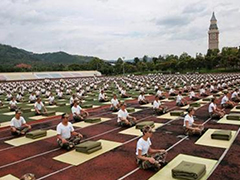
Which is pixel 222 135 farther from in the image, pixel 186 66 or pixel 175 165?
pixel 186 66

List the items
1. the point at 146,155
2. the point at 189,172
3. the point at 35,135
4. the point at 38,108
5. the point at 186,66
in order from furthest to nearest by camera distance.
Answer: the point at 186,66 → the point at 38,108 → the point at 35,135 → the point at 146,155 → the point at 189,172

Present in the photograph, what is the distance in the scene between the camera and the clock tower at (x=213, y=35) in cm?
Answer: 16262

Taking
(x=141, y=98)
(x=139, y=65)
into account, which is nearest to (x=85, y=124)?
(x=141, y=98)

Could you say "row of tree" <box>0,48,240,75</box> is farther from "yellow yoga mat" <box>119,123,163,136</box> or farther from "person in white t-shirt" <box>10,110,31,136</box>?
"person in white t-shirt" <box>10,110,31,136</box>

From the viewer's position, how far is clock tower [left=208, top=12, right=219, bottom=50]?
163m

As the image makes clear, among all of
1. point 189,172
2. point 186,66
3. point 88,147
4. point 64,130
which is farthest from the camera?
point 186,66

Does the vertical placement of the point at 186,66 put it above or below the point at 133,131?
above

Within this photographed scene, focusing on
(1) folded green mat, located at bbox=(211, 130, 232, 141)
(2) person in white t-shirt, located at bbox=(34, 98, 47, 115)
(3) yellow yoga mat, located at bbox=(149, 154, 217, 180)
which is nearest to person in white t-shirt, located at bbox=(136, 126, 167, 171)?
(3) yellow yoga mat, located at bbox=(149, 154, 217, 180)

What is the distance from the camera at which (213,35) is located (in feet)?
538

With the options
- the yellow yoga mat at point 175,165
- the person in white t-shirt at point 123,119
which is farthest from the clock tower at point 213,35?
the yellow yoga mat at point 175,165

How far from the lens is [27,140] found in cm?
1047

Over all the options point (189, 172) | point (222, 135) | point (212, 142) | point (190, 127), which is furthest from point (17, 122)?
point (222, 135)

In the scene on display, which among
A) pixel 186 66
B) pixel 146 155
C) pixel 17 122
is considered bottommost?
pixel 146 155

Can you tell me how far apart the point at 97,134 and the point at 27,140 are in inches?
117
